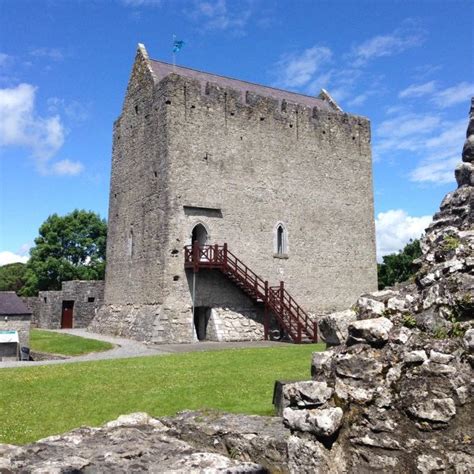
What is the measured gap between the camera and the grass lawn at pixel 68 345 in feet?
65.7

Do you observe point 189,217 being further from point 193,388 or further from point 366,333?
point 366,333

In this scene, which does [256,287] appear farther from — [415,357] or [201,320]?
[415,357]

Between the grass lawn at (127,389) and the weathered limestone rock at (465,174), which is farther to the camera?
the grass lawn at (127,389)

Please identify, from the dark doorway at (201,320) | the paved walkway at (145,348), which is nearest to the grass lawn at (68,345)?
the paved walkway at (145,348)

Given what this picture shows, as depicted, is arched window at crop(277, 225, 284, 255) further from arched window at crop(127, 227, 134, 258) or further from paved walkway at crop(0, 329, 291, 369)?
arched window at crop(127, 227, 134, 258)

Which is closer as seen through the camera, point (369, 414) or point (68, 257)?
point (369, 414)

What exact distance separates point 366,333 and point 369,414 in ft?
2.12

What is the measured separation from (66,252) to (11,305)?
1190 inches

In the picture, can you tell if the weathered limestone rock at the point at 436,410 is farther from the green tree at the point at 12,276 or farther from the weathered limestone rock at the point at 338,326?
the green tree at the point at 12,276

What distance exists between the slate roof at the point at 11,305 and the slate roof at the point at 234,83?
1242cm

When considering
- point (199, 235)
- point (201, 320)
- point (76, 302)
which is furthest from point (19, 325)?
point (76, 302)

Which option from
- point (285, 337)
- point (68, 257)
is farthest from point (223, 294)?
point (68, 257)

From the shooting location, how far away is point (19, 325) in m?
21.4

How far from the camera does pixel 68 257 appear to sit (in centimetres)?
5144
